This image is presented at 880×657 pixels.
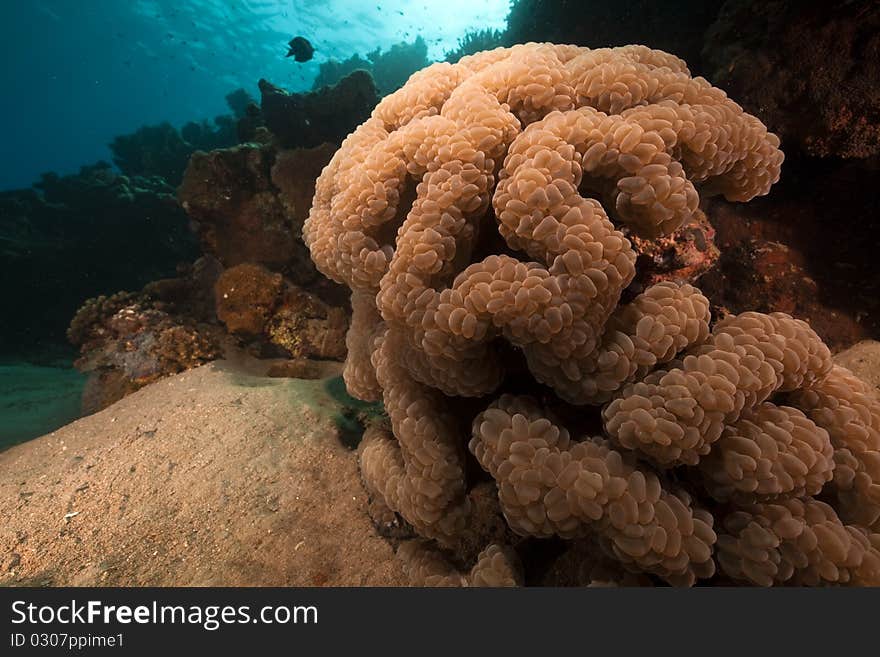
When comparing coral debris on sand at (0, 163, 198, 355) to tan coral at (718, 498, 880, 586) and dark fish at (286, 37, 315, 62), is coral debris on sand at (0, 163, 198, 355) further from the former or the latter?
tan coral at (718, 498, 880, 586)

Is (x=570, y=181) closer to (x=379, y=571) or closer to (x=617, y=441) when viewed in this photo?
(x=617, y=441)

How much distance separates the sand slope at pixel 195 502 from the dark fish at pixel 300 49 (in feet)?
35.8

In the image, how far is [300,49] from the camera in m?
11.4

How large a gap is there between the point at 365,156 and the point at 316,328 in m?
4.04

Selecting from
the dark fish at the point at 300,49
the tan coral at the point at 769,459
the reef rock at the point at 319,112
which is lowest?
the tan coral at the point at 769,459

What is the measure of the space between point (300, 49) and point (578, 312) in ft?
42.2

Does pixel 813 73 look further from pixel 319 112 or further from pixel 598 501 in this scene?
pixel 319 112

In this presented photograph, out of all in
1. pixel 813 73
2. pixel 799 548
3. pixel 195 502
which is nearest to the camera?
pixel 799 548

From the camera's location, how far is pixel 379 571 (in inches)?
103

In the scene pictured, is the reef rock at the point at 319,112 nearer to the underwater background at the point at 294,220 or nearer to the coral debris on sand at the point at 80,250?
the underwater background at the point at 294,220

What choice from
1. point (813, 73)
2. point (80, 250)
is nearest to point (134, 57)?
point (80, 250)

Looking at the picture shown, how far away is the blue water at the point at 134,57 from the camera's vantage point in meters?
41.4

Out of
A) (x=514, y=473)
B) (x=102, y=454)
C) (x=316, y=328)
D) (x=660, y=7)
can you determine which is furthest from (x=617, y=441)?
(x=660, y=7)

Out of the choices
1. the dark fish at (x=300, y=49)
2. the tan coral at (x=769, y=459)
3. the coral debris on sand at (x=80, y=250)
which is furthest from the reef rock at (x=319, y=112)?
the tan coral at (x=769, y=459)
